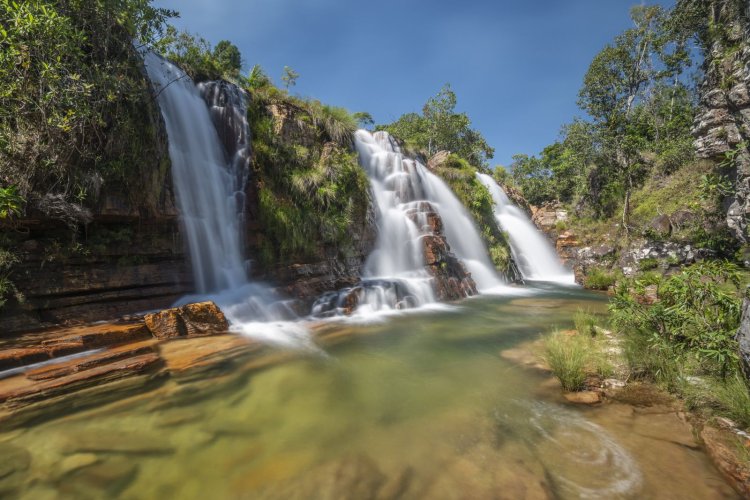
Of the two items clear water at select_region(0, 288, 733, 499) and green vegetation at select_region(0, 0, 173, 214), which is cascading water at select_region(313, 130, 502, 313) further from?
green vegetation at select_region(0, 0, 173, 214)

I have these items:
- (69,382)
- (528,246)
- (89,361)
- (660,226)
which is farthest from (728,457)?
(528,246)

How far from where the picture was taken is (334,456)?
9.46 feet

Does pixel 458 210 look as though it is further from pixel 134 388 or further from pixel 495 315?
pixel 134 388

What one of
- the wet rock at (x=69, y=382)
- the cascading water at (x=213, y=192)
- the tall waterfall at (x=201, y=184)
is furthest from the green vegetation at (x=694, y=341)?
the tall waterfall at (x=201, y=184)

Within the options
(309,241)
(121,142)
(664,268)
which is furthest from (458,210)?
(121,142)

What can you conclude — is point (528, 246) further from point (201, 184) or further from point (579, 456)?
point (579, 456)

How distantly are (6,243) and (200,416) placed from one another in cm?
571

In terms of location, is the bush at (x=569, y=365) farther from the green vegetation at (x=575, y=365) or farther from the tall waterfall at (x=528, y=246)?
the tall waterfall at (x=528, y=246)

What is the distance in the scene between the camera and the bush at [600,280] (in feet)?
44.8

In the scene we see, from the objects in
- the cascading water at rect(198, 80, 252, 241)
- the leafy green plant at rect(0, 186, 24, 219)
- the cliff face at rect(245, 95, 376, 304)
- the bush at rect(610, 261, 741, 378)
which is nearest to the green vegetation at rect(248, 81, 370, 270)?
the cliff face at rect(245, 95, 376, 304)

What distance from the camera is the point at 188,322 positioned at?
6578 millimetres

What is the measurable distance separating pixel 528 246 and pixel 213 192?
19280 mm

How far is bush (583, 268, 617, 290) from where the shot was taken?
44.8ft

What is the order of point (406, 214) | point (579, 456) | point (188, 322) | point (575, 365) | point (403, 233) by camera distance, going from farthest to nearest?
1. point (406, 214)
2. point (403, 233)
3. point (188, 322)
4. point (575, 365)
5. point (579, 456)
